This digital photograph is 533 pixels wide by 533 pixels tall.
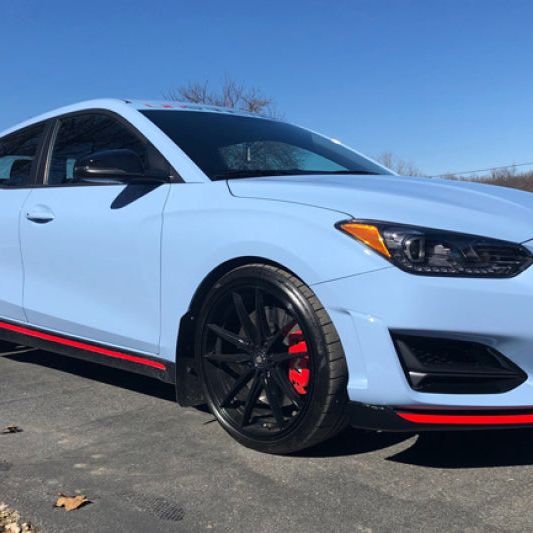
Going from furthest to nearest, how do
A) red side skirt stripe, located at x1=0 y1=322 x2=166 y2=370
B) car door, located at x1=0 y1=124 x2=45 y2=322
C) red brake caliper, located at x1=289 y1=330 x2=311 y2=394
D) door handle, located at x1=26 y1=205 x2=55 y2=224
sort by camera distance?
car door, located at x1=0 y1=124 x2=45 y2=322 → door handle, located at x1=26 y1=205 x2=55 y2=224 → red side skirt stripe, located at x1=0 y1=322 x2=166 y2=370 → red brake caliper, located at x1=289 y1=330 x2=311 y2=394

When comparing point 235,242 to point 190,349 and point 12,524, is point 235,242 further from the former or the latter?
point 12,524

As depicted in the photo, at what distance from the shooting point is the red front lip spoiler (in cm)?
234

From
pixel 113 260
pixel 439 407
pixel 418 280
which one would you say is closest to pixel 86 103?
pixel 113 260

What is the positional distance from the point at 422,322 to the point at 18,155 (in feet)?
10.3

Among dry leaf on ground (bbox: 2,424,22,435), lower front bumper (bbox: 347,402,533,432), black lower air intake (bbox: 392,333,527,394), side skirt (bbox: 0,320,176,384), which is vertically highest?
black lower air intake (bbox: 392,333,527,394)

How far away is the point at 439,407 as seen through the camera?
2.34 m

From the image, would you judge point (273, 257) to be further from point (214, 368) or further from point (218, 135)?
point (218, 135)

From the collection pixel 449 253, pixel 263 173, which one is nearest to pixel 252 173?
pixel 263 173

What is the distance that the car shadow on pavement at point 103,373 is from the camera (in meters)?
3.96

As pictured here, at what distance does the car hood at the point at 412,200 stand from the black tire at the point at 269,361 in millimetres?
349

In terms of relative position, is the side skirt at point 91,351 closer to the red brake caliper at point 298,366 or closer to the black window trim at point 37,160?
the red brake caliper at point 298,366

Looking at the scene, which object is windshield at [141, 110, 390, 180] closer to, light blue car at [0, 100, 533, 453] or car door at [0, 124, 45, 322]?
light blue car at [0, 100, 533, 453]

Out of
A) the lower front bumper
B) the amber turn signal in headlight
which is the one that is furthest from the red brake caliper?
the amber turn signal in headlight

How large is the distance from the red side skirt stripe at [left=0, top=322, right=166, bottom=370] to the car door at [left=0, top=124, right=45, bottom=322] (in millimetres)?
68
